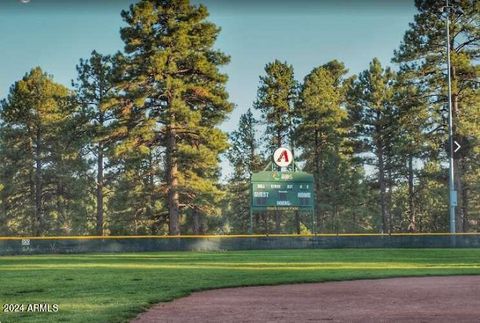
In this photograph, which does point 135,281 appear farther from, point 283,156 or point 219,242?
point 283,156

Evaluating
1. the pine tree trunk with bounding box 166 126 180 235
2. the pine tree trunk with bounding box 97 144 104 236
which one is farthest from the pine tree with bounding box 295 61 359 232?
the pine tree trunk with bounding box 166 126 180 235

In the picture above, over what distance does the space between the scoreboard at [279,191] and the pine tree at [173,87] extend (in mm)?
9195

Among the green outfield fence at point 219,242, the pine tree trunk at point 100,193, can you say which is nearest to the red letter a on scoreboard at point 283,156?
the green outfield fence at point 219,242

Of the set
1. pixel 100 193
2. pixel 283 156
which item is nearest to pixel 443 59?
pixel 283 156

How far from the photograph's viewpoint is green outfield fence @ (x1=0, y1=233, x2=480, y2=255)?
34844 mm

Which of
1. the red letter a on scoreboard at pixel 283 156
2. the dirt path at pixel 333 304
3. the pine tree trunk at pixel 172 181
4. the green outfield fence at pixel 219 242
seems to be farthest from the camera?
the pine tree trunk at pixel 172 181

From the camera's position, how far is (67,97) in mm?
59344

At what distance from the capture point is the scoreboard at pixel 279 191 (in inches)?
1474

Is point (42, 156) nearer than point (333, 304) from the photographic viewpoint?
No

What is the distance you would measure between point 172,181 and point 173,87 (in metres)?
6.76

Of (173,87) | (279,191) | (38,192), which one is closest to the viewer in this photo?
(279,191)

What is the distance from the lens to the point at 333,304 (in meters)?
12.2

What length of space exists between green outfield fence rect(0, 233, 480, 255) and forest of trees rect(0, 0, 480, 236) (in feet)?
29.0

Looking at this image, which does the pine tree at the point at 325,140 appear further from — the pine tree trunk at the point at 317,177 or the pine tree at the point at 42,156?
the pine tree at the point at 42,156
